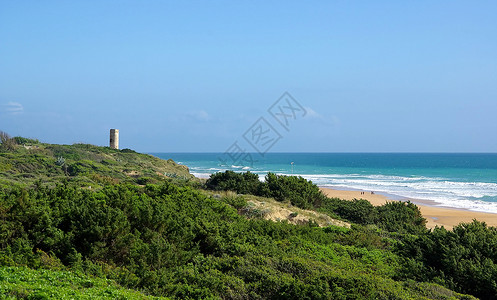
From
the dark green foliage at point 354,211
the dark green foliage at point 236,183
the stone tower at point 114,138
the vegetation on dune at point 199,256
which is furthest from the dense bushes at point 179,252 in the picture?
the stone tower at point 114,138

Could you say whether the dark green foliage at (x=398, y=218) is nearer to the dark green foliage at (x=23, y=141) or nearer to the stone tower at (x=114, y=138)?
the dark green foliage at (x=23, y=141)

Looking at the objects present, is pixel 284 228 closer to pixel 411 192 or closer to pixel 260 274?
pixel 260 274

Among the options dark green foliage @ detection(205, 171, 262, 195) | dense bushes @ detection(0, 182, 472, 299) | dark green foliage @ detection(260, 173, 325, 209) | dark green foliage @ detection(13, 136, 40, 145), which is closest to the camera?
dense bushes @ detection(0, 182, 472, 299)

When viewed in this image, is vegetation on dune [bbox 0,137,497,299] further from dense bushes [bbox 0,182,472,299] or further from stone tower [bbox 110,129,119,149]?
stone tower [bbox 110,129,119,149]

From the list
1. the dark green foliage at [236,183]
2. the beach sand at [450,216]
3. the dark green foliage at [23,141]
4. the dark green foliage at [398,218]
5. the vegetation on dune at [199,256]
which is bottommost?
the beach sand at [450,216]

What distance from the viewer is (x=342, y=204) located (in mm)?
20719

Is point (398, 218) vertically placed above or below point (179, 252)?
below

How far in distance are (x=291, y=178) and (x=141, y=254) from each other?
14.2 m

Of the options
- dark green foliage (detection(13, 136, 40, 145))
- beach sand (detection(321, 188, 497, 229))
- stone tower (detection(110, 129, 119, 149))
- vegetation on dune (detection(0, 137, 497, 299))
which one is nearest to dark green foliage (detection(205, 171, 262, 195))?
beach sand (detection(321, 188, 497, 229))

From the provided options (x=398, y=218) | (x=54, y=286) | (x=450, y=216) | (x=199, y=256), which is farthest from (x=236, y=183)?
(x=450, y=216)

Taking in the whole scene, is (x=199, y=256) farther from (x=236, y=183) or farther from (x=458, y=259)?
(x=236, y=183)

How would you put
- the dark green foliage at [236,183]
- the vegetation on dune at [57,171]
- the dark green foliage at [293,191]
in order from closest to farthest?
the vegetation on dune at [57,171], the dark green foliage at [293,191], the dark green foliage at [236,183]

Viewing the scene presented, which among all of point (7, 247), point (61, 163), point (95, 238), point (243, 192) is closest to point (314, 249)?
point (95, 238)

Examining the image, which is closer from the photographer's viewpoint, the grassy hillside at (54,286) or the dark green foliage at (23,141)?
the grassy hillside at (54,286)
